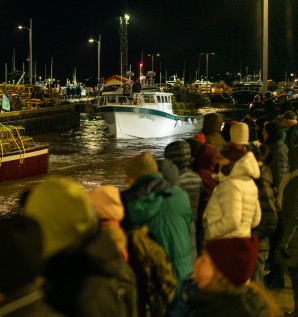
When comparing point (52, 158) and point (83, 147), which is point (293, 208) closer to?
point (52, 158)

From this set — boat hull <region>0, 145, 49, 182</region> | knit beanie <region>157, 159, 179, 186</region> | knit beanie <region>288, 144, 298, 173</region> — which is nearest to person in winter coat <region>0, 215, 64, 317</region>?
knit beanie <region>157, 159, 179, 186</region>

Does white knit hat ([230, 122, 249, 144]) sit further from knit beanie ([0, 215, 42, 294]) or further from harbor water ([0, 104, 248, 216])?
harbor water ([0, 104, 248, 216])

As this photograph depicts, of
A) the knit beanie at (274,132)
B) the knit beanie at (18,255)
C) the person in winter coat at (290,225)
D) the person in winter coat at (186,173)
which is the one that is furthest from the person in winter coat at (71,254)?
the knit beanie at (274,132)

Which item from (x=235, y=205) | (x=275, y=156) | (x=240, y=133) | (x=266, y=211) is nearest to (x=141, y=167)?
(x=235, y=205)

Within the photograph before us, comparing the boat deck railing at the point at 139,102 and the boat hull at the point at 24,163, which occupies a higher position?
the boat deck railing at the point at 139,102

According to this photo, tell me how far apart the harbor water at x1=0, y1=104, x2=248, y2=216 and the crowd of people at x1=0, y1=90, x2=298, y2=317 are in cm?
970

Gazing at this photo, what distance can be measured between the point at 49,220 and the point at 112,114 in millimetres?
33832

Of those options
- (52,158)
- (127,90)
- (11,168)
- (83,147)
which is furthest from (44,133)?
(11,168)

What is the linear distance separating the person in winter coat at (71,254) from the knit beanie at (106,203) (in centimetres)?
78

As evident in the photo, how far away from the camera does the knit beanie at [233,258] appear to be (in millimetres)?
3020

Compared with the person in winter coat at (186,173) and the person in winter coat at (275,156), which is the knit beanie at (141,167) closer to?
the person in winter coat at (186,173)

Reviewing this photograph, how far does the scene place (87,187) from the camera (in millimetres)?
17969

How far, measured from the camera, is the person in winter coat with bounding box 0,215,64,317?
247cm

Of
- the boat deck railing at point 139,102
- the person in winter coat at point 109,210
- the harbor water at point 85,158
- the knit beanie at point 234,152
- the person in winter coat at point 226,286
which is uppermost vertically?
the boat deck railing at point 139,102
